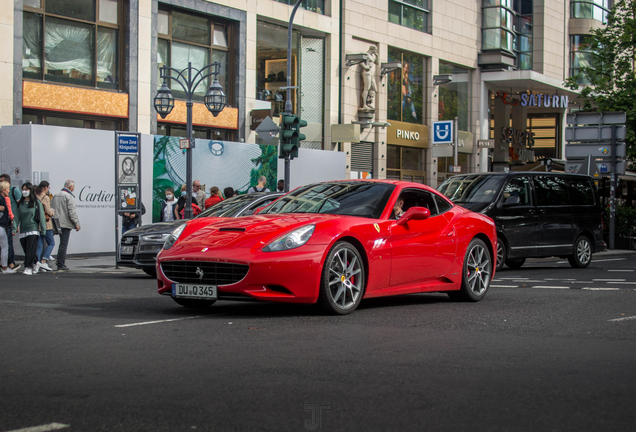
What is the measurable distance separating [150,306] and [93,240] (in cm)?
1210

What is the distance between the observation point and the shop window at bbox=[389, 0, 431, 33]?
120 feet

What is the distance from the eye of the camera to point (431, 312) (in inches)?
335

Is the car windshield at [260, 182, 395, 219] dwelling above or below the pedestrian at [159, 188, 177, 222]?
above

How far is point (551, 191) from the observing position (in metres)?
16.8

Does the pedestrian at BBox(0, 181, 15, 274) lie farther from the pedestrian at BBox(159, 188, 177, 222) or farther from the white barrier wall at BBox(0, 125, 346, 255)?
the pedestrian at BBox(159, 188, 177, 222)

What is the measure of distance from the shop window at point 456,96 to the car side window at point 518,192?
2361cm

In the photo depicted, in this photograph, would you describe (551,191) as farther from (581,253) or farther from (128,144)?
(128,144)

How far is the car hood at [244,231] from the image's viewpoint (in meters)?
7.70

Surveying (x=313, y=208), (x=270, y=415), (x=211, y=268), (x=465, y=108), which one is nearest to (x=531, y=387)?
(x=270, y=415)

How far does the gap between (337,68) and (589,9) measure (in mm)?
23997

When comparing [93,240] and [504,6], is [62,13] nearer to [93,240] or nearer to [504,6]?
[93,240]

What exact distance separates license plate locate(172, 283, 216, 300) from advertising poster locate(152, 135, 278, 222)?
14.3m

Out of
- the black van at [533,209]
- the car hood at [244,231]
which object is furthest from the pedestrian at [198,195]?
the car hood at [244,231]

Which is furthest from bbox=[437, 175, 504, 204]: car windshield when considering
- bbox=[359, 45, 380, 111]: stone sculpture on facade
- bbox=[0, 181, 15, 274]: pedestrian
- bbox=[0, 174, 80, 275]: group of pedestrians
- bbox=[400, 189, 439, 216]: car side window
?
bbox=[359, 45, 380, 111]: stone sculpture on facade
